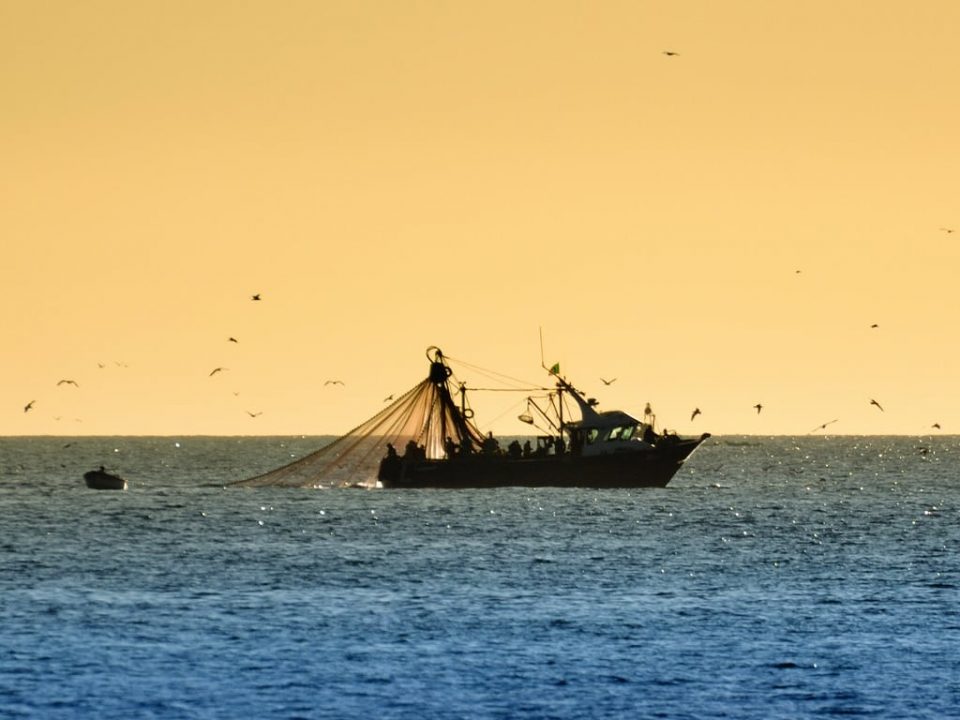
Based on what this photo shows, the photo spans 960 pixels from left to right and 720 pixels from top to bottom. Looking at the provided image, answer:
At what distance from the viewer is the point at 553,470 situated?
487 feet

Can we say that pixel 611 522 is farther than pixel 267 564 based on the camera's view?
Yes

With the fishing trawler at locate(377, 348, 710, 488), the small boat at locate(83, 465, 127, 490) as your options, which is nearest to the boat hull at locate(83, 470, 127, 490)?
the small boat at locate(83, 465, 127, 490)

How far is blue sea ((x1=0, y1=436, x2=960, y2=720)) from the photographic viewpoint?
1906 inches

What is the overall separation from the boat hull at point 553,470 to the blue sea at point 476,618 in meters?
27.1

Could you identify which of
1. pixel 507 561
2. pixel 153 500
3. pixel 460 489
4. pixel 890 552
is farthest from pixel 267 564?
pixel 460 489

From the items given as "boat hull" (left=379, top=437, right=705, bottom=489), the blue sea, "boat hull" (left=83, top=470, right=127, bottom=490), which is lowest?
the blue sea

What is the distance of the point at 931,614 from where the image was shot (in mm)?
65688

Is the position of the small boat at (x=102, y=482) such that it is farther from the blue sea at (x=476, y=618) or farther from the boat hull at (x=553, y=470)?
the blue sea at (x=476, y=618)

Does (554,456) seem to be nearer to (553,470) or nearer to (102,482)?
(553,470)

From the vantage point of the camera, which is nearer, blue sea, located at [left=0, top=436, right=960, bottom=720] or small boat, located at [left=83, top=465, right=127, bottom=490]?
blue sea, located at [left=0, top=436, right=960, bottom=720]

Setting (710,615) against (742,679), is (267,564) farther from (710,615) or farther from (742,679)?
(742,679)

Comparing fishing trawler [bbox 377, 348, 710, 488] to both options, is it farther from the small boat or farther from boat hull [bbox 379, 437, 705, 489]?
the small boat

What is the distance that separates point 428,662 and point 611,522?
2483 inches

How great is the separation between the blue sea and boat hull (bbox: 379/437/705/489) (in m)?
27.1
